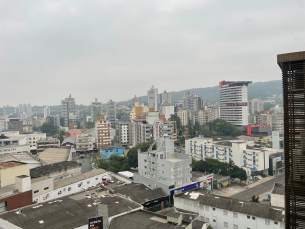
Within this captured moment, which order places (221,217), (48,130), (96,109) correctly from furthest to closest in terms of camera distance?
(96,109) < (48,130) < (221,217)

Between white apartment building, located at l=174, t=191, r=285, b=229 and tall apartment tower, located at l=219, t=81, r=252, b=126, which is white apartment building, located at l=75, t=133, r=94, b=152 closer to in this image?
white apartment building, located at l=174, t=191, r=285, b=229

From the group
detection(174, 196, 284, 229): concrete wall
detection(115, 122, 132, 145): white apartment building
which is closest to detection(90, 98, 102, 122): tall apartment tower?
detection(115, 122, 132, 145): white apartment building

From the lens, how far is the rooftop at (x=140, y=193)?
19078 millimetres

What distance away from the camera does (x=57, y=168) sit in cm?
2494

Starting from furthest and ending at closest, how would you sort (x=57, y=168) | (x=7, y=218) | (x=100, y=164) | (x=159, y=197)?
(x=100, y=164)
(x=57, y=168)
(x=159, y=197)
(x=7, y=218)

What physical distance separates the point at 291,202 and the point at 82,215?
35.5ft

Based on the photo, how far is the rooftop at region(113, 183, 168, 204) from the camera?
19.1 meters

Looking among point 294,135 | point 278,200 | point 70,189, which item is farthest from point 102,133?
point 294,135

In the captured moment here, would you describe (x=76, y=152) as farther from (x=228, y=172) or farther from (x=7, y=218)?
(x=7, y=218)

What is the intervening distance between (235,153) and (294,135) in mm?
26532

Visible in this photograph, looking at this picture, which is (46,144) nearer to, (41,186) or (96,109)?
(41,186)

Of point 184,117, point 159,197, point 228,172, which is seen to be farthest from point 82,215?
point 184,117

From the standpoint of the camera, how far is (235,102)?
238ft

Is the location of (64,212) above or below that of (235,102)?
below
